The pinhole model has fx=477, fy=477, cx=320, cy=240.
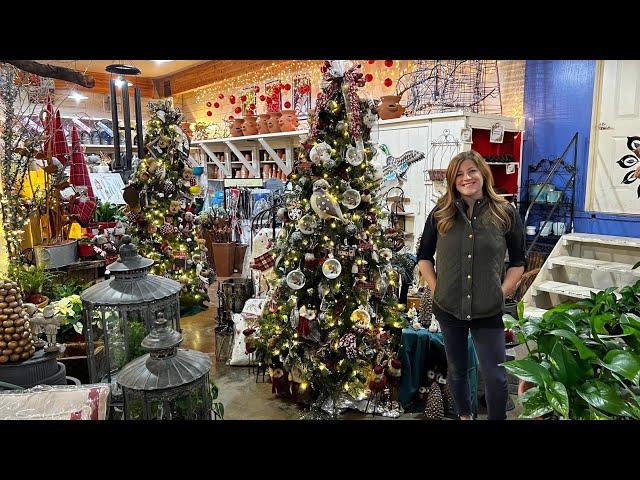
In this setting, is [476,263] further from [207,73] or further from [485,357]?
[207,73]

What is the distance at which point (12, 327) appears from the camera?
2146 millimetres

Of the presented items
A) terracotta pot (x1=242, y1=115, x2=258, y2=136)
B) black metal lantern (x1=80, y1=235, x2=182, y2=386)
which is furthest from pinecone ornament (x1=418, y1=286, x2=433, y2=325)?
terracotta pot (x1=242, y1=115, x2=258, y2=136)

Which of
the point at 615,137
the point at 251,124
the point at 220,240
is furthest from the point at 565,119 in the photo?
the point at 220,240

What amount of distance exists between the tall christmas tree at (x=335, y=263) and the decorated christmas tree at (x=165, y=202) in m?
2.43

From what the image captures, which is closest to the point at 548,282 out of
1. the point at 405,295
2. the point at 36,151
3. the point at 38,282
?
the point at 405,295

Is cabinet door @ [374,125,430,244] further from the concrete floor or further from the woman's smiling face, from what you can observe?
the woman's smiling face

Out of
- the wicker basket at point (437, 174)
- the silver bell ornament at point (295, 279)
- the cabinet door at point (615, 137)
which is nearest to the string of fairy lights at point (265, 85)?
the wicker basket at point (437, 174)

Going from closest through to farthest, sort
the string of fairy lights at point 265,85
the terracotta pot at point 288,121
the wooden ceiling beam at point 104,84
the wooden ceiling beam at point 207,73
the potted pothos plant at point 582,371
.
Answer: the potted pothos plant at point 582,371, the string of fairy lights at point 265,85, the terracotta pot at point 288,121, the wooden ceiling beam at point 207,73, the wooden ceiling beam at point 104,84

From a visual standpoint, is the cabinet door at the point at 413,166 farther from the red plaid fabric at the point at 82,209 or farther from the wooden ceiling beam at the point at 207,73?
the wooden ceiling beam at the point at 207,73

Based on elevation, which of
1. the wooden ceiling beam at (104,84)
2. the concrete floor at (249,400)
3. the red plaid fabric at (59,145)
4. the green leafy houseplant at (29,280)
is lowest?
the concrete floor at (249,400)

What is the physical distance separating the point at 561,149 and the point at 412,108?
71.9 inches

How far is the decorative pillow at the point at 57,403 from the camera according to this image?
5.02 ft

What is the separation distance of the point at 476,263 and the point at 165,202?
4.00m
